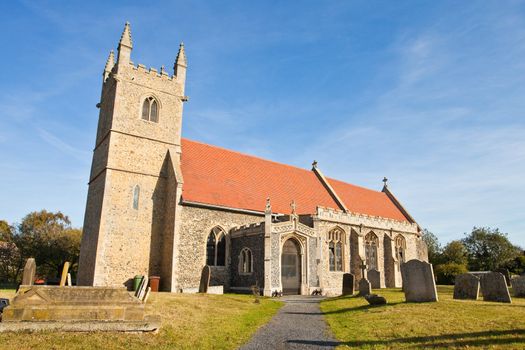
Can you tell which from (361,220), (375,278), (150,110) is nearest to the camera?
(150,110)

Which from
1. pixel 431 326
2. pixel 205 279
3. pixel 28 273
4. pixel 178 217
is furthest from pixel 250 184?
pixel 431 326

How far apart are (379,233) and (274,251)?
461 inches

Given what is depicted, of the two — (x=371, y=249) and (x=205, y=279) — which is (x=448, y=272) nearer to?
(x=371, y=249)

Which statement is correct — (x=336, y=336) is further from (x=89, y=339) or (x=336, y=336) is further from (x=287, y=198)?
(x=287, y=198)

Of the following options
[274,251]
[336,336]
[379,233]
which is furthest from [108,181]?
[379,233]

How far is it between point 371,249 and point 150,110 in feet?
60.9

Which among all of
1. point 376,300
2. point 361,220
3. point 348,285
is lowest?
point 376,300

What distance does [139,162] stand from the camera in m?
21.6

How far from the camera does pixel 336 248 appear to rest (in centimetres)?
2561

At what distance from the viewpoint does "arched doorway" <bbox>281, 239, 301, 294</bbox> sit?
21.1 m

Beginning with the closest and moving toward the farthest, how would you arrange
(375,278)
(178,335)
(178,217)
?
(178,335)
(178,217)
(375,278)

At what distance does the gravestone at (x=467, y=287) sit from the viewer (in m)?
14.7

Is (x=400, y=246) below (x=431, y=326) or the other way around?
the other way around

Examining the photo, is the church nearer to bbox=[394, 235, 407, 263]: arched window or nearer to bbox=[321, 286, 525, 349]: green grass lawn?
bbox=[394, 235, 407, 263]: arched window
